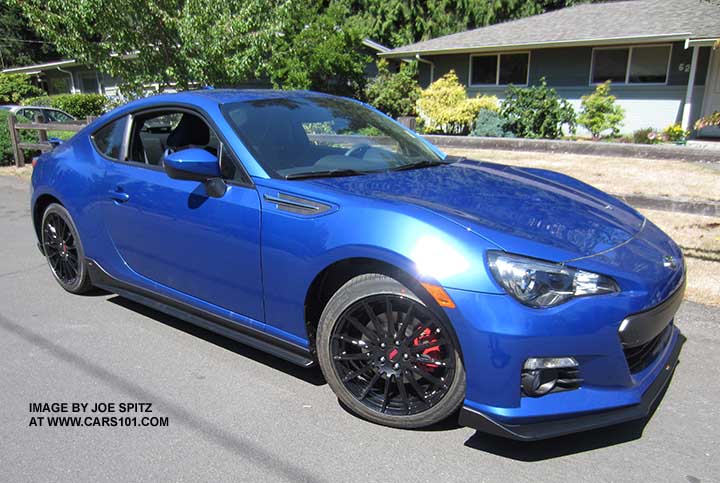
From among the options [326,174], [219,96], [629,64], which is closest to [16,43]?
[629,64]

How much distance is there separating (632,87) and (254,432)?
1730 cm

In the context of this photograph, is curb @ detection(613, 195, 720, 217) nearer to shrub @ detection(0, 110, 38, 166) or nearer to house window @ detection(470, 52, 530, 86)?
shrub @ detection(0, 110, 38, 166)

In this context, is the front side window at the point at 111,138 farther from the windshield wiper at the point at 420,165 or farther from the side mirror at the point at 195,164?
the windshield wiper at the point at 420,165

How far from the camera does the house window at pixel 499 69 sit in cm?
1900

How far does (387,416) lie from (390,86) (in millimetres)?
17239

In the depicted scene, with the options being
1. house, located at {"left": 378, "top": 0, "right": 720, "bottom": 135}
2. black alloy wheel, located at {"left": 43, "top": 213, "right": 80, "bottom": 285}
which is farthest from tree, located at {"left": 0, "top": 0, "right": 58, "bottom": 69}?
black alloy wheel, located at {"left": 43, "top": 213, "right": 80, "bottom": 285}

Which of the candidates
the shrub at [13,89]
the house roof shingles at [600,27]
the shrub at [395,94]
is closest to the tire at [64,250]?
the shrub at [395,94]

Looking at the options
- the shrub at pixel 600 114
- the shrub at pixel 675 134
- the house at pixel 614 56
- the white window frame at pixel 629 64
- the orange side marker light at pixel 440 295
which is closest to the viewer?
the orange side marker light at pixel 440 295

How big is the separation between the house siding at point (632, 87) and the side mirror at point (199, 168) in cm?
1580

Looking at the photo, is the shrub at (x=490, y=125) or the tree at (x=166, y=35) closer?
the tree at (x=166, y=35)

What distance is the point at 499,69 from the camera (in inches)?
758

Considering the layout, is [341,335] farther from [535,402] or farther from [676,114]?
[676,114]

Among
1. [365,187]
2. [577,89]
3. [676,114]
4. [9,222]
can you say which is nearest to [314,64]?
[577,89]

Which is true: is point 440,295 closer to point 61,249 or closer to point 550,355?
point 550,355
